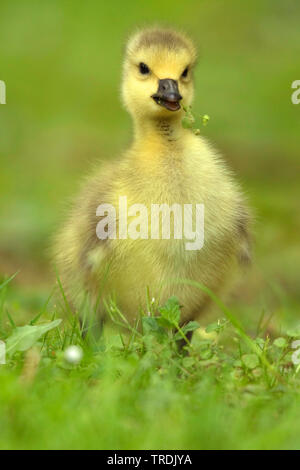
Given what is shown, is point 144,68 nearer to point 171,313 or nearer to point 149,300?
point 149,300

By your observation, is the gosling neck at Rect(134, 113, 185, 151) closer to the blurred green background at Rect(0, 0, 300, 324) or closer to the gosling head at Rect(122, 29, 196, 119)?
the gosling head at Rect(122, 29, 196, 119)

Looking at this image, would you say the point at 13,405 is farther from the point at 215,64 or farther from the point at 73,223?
the point at 215,64

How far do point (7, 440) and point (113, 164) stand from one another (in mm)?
1445

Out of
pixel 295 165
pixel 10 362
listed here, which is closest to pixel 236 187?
pixel 10 362

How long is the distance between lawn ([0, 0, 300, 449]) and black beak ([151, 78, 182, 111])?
0.39 m

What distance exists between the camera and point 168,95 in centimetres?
290

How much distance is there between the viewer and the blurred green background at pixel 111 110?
19.5ft

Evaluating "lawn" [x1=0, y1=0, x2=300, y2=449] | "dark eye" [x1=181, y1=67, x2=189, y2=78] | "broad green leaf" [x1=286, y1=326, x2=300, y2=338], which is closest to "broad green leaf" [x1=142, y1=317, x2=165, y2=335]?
"lawn" [x1=0, y1=0, x2=300, y2=449]

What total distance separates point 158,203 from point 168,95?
13.6 inches

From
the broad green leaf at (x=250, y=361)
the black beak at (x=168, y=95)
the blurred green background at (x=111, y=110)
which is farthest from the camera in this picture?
the blurred green background at (x=111, y=110)

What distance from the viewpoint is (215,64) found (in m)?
10.3

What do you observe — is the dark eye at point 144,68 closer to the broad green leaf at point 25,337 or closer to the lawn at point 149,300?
the lawn at point 149,300

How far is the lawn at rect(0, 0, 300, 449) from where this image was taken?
202 centimetres

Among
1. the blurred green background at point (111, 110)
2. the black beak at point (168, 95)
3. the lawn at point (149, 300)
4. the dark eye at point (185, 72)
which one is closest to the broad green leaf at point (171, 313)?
the lawn at point (149, 300)
